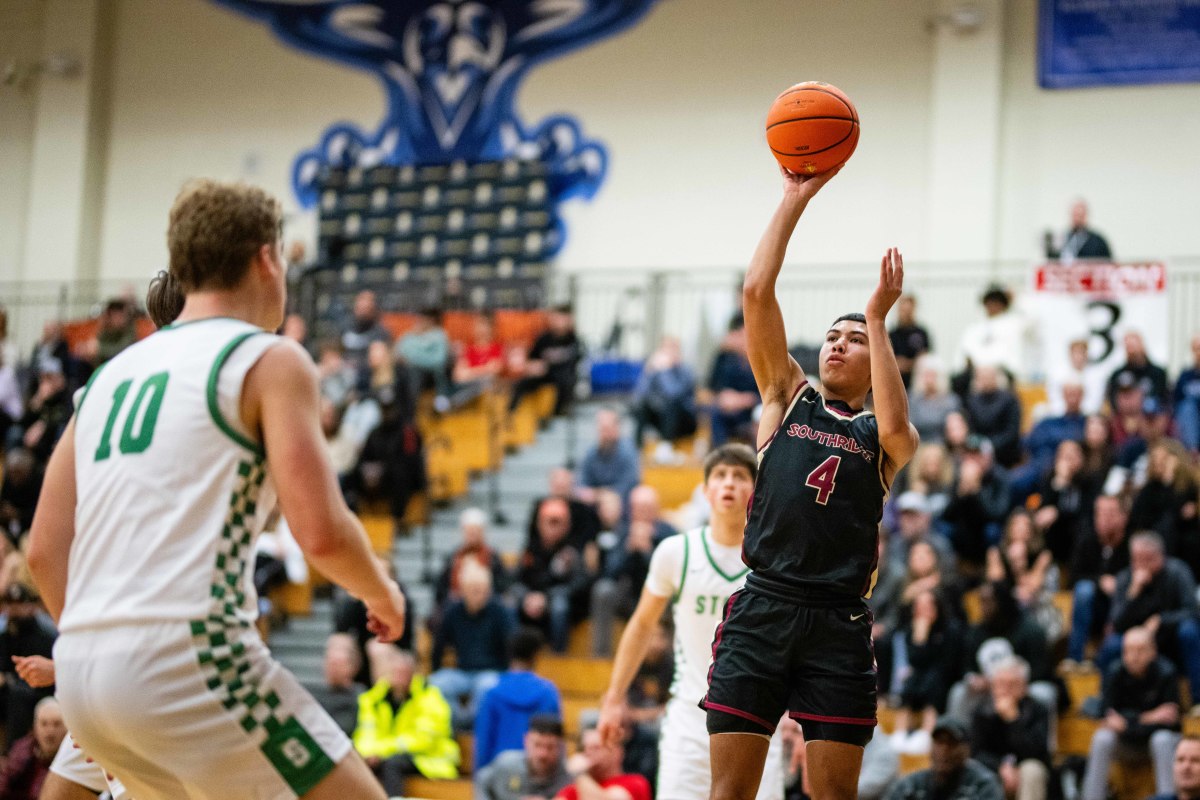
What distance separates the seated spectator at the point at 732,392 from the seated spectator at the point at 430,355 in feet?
10.0

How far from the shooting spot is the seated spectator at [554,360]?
16.9 m

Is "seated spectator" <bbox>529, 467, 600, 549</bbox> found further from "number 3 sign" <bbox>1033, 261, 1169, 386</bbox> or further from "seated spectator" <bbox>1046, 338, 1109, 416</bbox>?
"number 3 sign" <bbox>1033, 261, 1169, 386</bbox>

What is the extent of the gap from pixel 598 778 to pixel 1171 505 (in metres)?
5.57

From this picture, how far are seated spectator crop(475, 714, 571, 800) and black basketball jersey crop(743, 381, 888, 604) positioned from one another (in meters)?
4.89

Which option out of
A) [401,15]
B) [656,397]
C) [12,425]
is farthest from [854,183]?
[12,425]

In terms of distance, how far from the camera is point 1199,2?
58.7ft

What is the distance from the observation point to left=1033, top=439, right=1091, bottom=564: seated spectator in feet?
39.5

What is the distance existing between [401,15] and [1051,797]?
16102 millimetres

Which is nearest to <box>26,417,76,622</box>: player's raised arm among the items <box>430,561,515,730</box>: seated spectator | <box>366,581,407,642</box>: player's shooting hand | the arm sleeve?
<box>366,581,407,642</box>: player's shooting hand

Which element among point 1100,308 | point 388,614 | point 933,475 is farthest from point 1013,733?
point 388,614

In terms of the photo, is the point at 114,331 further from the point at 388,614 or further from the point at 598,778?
the point at 388,614

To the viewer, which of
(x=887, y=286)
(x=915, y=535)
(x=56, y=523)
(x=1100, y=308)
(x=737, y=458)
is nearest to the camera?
(x=56, y=523)

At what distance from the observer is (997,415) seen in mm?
13812

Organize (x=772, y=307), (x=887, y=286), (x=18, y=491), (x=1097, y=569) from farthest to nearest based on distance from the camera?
(x=18, y=491) < (x=1097, y=569) < (x=772, y=307) < (x=887, y=286)
